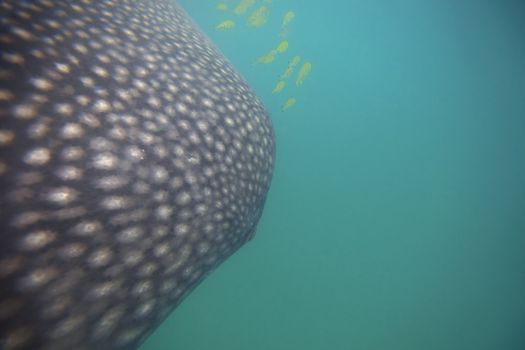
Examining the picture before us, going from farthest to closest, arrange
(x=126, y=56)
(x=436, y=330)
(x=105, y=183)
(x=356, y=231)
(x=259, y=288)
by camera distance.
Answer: (x=356, y=231) → (x=436, y=330) → (x=259, y=288) → (x=126, y=56) → (x=105, y=183)

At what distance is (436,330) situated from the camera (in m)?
18.1

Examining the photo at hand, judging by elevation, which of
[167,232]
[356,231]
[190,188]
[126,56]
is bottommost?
[356,231]

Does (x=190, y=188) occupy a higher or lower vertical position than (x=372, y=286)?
higher

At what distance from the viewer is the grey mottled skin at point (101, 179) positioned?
115cm

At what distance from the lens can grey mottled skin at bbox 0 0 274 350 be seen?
115 centimetres

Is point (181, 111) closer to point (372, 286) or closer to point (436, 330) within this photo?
point (372, 286)

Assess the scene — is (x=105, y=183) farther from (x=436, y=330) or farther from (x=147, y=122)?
(x=436, y=330)

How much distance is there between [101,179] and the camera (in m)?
1.35

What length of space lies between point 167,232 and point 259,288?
44.8ft

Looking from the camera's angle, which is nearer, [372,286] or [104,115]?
[104,115]

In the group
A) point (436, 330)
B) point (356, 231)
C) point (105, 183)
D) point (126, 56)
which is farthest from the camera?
point (356, 231)

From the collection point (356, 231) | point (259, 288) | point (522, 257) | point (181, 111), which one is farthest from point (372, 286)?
point (181, 111)

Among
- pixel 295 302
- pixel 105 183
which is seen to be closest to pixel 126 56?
pixel 105 183

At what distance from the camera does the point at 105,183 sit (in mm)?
1359
